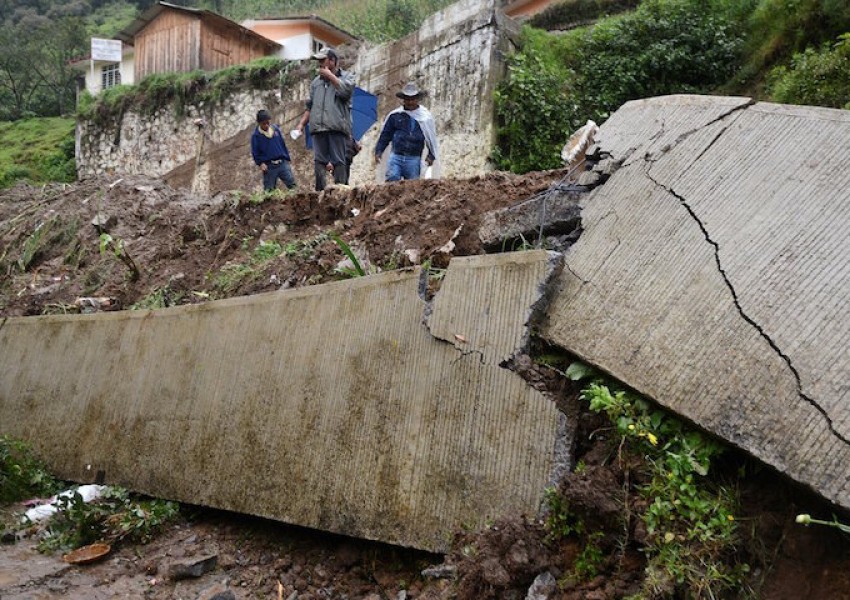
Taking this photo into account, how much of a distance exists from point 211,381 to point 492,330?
173 centimetres

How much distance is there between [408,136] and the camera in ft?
20.2

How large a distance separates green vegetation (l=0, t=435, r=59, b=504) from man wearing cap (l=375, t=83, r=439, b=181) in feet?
12.0

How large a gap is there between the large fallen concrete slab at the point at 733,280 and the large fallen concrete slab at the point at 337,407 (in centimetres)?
29

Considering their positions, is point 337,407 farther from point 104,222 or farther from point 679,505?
point 104,222

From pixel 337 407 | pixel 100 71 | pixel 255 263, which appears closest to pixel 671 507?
pixel 337 407

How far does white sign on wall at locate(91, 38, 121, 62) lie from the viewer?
22.8 m

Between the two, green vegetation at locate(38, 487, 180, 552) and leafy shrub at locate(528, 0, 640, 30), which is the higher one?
leafy shrub at locate(528, 0, 640, 30)

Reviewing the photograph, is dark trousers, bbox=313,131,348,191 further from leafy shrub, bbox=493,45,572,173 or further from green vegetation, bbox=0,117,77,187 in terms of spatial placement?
green vegetation, bbox=0,117,77,187

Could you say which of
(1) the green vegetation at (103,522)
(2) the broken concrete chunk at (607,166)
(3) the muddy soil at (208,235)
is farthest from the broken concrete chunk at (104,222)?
(2) the broken concrete chunk at (607,166)

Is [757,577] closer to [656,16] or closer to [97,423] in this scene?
[97,423]

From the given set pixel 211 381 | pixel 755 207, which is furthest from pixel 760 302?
pixel 211 381

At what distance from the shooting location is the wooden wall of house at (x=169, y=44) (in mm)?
18984

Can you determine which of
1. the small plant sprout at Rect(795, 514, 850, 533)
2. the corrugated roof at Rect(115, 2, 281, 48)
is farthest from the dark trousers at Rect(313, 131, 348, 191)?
the corrugated roof at Rect(115, 2, 281, 48)

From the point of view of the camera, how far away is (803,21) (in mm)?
7316
